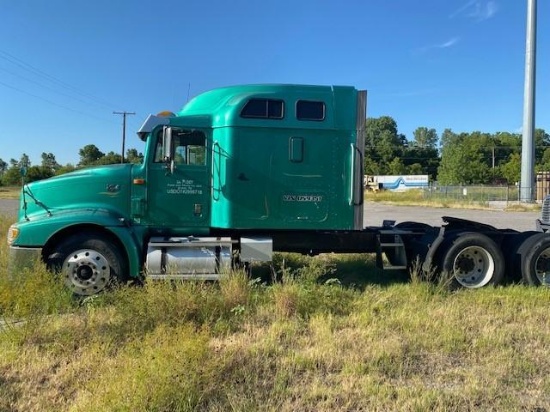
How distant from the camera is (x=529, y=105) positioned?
119 feet

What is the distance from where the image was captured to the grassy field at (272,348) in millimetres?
3648

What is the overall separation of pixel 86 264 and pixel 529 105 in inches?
1475

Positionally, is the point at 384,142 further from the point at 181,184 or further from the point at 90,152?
the point at 181,184

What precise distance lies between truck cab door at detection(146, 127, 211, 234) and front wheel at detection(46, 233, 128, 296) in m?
0.83

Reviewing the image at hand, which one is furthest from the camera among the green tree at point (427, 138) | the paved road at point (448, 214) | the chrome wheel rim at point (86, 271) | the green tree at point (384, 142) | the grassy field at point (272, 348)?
the green tree at point (427, 138)

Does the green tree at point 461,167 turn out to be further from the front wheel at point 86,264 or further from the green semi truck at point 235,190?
the front wheel at point 86,264

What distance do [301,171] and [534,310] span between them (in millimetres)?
3638

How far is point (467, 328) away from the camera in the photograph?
5.48m

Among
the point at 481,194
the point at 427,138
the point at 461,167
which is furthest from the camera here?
the point at 427,138

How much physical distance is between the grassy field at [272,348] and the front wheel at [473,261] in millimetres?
454

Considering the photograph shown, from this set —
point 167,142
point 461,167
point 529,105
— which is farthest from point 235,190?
point 461,167

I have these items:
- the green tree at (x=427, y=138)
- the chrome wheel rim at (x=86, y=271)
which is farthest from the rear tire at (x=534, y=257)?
the green tree at (x=427, y=138)

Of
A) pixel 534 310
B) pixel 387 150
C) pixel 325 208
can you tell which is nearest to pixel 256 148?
pixel 325 208

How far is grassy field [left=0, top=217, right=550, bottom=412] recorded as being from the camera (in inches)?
144
